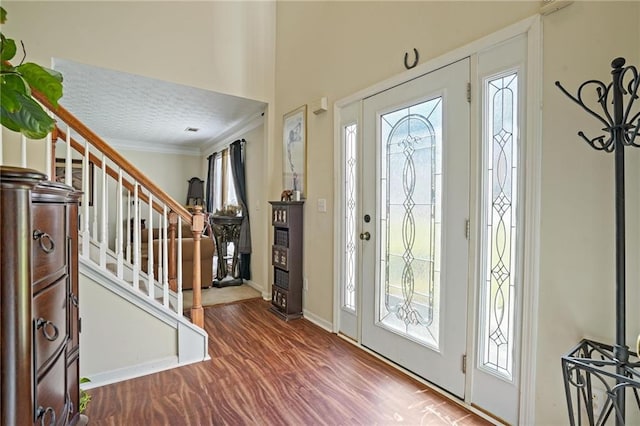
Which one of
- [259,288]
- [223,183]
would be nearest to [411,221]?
[259,288]

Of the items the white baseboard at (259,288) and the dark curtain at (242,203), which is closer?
the white baseboard at (259,288)

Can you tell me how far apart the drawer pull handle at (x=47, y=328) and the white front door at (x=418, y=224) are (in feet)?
6.11

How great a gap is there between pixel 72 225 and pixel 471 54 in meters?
2.15

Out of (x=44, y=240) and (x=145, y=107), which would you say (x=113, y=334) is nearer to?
(x=44, y=240)

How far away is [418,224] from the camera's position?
6.96ft

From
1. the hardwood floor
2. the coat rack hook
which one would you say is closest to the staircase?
the hardwood floor

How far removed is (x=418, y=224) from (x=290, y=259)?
5.09 ft

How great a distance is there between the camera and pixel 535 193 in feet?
4.97

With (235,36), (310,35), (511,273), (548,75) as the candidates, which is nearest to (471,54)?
(548,75)

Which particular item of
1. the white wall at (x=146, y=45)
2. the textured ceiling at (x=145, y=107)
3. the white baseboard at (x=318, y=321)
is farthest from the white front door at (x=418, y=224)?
the textured ceiling at (x=145, y=107)

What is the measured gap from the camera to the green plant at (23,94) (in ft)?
2.85

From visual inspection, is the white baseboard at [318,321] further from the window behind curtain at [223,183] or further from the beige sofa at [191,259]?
the window behind curtain at [223,183]

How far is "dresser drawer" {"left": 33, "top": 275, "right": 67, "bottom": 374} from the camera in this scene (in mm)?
909

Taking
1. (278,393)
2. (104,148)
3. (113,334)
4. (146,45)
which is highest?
(146,45)
